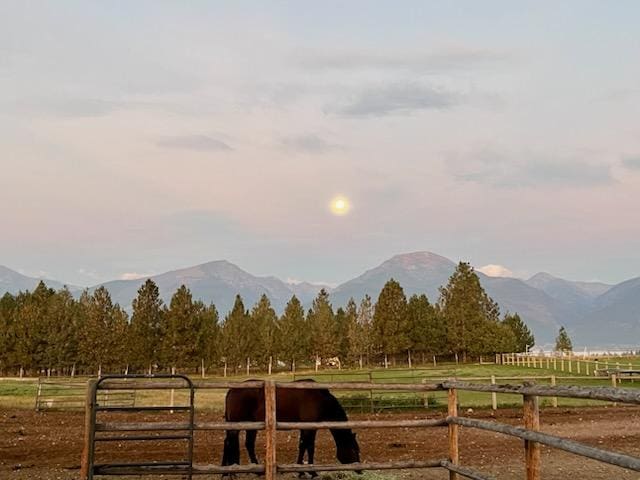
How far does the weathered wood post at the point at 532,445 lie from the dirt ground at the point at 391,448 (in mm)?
5459

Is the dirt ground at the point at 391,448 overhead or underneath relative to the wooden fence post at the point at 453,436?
underneath

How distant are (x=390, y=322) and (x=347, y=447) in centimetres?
7757

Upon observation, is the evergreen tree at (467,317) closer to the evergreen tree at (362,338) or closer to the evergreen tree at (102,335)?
the evergreen tree at (362,338)

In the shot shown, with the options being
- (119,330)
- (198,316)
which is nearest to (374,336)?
(198,316)

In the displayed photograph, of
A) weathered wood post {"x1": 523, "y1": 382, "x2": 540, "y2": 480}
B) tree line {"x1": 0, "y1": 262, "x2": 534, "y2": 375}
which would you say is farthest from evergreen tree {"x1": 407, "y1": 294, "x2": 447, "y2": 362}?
weathered wood post {"x1": 523, "y1": 382, "x2": 540, "y2": 480}

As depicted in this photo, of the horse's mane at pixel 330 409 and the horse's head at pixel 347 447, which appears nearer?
the horse's head at pixel 347 447

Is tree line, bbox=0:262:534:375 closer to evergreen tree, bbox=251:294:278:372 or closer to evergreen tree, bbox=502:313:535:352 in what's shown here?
evergreen tree, bbox=251:294:278:372

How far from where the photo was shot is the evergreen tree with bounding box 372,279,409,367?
87.3 metres

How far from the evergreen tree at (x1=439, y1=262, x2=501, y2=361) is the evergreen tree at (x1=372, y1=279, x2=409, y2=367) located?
729 centimetres

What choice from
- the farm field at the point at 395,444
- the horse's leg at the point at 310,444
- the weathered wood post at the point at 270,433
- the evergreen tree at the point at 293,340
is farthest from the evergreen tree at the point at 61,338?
the weathered wood post at the point at 270,433

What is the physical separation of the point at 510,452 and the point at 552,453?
105 cm

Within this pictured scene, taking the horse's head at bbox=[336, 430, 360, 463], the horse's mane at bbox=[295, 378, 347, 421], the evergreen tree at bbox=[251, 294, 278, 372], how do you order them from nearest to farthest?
the horse's head at bbox=[336, 430, 360, 463] → the horse's mane at bbox=[295, 378, 347, 421] → the evergreen tree at bbox=[251, 294, 278, 372]

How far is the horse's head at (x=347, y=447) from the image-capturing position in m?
11.1

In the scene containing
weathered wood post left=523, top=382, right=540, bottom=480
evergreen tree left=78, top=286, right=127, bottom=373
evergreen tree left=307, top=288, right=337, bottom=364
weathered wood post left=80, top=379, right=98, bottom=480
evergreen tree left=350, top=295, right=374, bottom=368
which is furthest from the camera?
evergreen tree left=307, top=288, right=337, bottom=364
